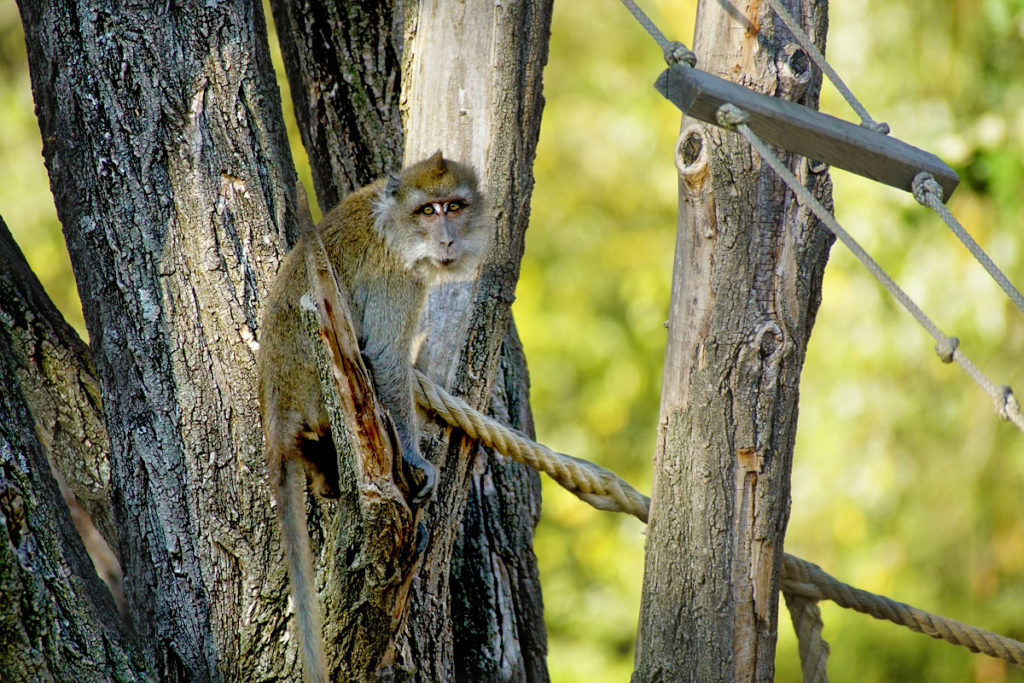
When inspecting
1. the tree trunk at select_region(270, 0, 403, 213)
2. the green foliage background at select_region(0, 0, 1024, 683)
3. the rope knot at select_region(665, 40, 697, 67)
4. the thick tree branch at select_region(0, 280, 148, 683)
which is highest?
the green foliage background at select_region(0, 0, 1024, 683)

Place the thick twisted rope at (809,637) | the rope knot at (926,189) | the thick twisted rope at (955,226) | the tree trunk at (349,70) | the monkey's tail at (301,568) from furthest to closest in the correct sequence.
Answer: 1. the tree trunk at (349,70)
2. the thick twisted rope at (809,637)
3. the monkey's tail at (301,568)
4. the rope knot at (926,189)
5. the thick twisted rope at (955,226)

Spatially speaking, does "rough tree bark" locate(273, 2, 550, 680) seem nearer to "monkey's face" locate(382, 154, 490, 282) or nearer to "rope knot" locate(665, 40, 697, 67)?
"monkey's face" locate(382, 154, 490, 282)

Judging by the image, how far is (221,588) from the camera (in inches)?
97.9

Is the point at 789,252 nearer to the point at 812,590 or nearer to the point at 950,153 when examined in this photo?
the point at 812,590

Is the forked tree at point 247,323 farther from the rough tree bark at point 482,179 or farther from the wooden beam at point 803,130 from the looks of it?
the wooden beam at point 803,130

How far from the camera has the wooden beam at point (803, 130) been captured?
2033mm

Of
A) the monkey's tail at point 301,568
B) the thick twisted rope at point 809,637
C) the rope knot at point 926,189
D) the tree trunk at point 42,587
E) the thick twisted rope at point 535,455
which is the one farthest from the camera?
the thick twisted rope at point 809,637

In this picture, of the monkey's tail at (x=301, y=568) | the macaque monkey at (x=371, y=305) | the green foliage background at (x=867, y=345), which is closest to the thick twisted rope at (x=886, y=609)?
the macaque monkey at (x=371, y=305)

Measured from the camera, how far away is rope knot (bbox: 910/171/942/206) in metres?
2.11

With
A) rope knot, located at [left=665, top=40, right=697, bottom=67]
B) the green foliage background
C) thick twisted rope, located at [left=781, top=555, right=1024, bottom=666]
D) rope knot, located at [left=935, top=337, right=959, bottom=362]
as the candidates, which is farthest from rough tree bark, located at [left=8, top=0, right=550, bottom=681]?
the green foliage background

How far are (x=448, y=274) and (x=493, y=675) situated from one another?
1.26m

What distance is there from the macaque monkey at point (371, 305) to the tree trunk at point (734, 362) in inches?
25.0

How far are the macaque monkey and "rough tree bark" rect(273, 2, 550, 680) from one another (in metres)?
0.10

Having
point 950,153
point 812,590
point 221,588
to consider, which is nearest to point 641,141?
point 950,153
